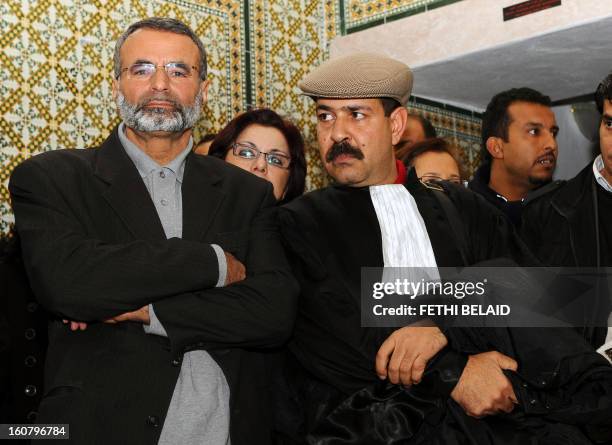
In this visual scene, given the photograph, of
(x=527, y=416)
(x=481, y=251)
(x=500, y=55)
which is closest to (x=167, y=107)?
(x=481, y=251)

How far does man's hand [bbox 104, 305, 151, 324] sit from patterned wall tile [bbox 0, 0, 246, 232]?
257 centimetres

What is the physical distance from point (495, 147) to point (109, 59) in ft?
9.10

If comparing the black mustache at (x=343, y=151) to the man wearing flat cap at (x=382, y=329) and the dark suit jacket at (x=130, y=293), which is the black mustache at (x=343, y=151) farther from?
the dark suit jacket at (x=130, y=293)

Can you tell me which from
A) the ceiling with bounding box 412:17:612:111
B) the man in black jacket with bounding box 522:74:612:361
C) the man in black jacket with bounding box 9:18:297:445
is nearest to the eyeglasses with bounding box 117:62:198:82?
the man in black jacket with bounding box 9:18:297:445

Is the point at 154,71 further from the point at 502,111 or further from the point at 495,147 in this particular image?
the point at 502,111

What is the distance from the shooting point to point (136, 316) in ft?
8.07

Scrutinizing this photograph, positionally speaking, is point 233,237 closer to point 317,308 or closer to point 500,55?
point 317,308

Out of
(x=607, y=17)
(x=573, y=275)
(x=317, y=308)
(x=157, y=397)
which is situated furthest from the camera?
(x=607, y=17)

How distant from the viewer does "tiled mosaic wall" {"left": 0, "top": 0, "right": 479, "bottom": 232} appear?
493 centimetres

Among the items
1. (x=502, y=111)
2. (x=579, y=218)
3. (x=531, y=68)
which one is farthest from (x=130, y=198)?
(x=531, y=68)

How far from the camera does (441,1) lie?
21.3 ft

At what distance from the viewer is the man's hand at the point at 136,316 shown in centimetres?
245

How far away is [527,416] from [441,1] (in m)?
4.66

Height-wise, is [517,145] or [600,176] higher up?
[517,145]
